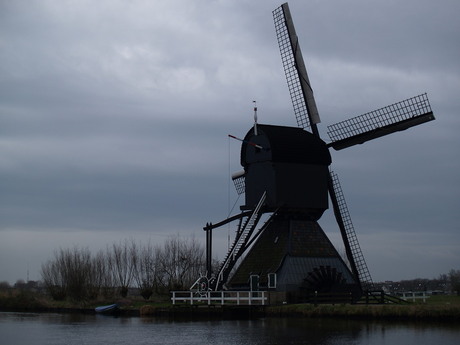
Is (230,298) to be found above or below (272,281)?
below

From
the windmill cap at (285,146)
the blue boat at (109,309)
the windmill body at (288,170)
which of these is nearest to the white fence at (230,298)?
the windmill body at (288,170)

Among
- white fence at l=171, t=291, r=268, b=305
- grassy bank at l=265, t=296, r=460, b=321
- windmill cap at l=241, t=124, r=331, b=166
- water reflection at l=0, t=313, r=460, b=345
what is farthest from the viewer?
windmill cap at l=241, t=124, r=331, b=166

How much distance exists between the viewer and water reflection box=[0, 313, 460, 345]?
1035 inches

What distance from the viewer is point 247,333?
29.5 metres

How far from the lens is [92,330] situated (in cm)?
3409

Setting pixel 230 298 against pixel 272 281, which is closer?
pixel 230 298

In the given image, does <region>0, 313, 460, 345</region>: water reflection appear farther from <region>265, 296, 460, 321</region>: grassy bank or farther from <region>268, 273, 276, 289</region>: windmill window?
<region>268, 273, 276, 289</region>: windmill window

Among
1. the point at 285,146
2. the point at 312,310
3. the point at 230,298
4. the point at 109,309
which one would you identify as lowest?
the point at 312,310

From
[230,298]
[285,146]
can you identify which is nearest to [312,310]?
[230,298]

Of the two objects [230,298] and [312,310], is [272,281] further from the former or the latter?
[312,310]

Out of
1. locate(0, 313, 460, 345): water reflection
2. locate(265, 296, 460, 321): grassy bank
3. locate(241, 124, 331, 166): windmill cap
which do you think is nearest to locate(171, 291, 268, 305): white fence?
locate(0, 313, 460, 345): water reflection

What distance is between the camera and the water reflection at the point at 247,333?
86.2 feet

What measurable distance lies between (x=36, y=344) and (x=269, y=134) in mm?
17449

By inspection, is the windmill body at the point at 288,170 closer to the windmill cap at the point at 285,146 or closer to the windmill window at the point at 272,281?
the windmill cap at the point at 285,146
